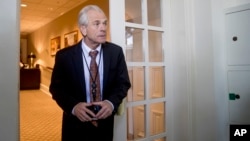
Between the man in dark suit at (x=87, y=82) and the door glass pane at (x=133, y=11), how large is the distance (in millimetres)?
531

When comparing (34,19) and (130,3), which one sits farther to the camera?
(34,19)

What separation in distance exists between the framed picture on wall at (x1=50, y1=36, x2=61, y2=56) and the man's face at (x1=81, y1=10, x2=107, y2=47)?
5.28m

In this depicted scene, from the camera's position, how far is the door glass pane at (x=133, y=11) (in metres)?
1.73

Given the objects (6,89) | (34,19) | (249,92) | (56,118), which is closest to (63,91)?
(6,89)

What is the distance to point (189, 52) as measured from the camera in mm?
1933

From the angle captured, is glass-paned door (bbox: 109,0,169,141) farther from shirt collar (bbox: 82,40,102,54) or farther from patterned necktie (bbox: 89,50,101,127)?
patterned necktie (bbox: 89,50,101,127)

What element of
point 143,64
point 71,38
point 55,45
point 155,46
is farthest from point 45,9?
point 143,64

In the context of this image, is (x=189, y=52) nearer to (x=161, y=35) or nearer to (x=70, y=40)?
(x=161, y=35)

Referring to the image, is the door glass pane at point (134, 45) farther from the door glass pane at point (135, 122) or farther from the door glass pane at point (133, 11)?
the door glass pane at point (135, 122)

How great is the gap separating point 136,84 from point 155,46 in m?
0.42

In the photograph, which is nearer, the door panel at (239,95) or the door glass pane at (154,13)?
the door panel at (239,95)

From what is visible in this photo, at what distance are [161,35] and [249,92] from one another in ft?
3.04

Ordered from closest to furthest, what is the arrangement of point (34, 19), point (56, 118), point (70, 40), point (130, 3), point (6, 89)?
point (6, 89)
point (130, 3)
point (56, 118)
point (70, 40)
point (34, 19)

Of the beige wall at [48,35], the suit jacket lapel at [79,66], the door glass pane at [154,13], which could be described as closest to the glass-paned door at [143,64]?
the door glass pane at [154,13]
